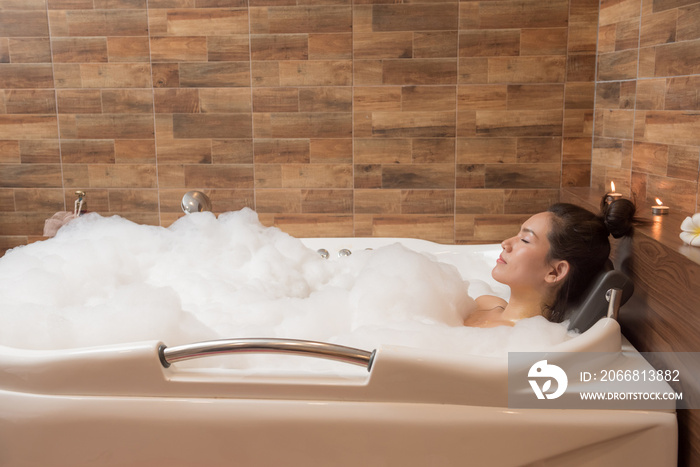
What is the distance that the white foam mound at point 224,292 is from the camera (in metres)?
1.66

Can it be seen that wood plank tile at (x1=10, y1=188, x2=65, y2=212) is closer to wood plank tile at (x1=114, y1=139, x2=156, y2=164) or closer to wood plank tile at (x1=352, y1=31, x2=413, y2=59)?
wood plank tile at (x1=114, y1=139, x2=156, y2=164)

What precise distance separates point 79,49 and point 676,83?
8.87ft

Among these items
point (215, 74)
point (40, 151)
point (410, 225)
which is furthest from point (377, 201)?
point (40, 151)

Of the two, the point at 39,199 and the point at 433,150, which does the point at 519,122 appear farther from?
the point at 39,199

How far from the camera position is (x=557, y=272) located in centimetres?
184

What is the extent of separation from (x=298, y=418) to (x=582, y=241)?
36.3 inches

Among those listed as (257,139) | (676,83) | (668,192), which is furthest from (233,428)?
(257,139)

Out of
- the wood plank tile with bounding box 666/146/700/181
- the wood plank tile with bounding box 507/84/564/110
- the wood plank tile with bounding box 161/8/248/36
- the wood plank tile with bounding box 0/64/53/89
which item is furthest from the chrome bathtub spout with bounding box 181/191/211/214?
the wood plank tile with bounding box 666/146/700/181

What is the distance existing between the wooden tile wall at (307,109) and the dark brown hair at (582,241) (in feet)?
4.85

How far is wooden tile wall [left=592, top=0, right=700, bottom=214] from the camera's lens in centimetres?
217

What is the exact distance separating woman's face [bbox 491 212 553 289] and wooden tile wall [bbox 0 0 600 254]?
1.44m

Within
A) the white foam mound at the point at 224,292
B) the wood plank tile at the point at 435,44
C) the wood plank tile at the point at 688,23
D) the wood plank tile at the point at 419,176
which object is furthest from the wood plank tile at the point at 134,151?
the wood plank tile at the point at 688,23

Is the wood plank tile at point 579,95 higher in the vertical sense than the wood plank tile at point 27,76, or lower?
lower

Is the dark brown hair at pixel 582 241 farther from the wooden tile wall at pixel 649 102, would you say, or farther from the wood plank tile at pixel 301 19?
the wood plank tile at pixel 301 19
